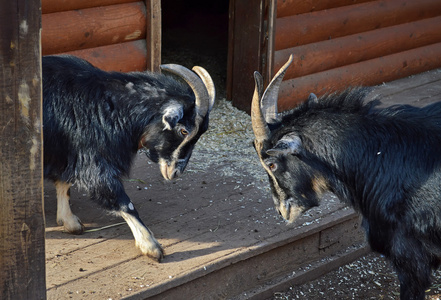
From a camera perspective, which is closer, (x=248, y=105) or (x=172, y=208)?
(x=172, y=208)

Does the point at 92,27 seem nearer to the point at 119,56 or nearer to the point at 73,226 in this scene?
the point at 119,56

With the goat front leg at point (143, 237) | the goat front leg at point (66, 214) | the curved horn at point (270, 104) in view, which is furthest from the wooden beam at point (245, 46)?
the goat front leg at point (143, 237)

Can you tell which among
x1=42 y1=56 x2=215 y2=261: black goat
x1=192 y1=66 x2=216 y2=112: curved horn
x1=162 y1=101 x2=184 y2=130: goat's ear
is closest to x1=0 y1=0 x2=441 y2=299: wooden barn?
x1=42 y1=56 x2=215 y2=261: black goat

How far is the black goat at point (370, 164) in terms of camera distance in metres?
3.84

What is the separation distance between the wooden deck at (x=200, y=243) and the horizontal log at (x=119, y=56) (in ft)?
3.12

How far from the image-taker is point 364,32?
27.2 feet

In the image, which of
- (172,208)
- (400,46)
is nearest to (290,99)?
(400,46)

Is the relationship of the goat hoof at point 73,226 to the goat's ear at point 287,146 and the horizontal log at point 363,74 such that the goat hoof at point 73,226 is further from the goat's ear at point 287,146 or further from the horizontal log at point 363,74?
the horizontal log at point 363,74

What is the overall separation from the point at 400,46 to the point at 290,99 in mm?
2189

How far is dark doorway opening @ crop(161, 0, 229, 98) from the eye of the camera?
357 inches

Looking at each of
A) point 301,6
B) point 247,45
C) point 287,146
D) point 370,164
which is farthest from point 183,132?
point 301,6

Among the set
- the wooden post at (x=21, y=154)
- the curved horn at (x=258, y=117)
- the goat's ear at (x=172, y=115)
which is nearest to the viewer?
the wooden post at (x=21, y=154)

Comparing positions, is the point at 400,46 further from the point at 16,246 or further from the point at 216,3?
the point at 16,246

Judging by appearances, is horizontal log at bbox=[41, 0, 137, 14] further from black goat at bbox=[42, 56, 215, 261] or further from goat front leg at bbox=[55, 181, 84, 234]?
goat front leg at bbox=[55, 181, 84, 234]
